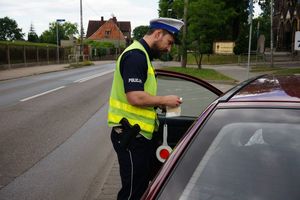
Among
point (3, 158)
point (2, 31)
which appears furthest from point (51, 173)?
point (2, 31)

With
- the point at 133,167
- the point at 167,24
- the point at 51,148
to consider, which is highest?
the point at 167,24

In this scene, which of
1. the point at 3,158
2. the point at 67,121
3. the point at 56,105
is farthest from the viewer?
the point at 56,105

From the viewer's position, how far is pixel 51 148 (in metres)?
7.70

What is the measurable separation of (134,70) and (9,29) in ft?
392

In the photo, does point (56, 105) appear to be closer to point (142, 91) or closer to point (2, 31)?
point (142, 91)

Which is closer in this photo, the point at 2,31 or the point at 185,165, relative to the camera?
the point at 185,165

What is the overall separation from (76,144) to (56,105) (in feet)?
18.0

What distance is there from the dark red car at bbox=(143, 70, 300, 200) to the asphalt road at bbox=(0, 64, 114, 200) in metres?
3.24

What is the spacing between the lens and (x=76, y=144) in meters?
8.05

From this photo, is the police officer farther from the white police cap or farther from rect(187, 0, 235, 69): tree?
rect(187, 0, 235, 69): tree

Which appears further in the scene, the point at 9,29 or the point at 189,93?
the point at 9,29

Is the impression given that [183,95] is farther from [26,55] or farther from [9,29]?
[9,29]

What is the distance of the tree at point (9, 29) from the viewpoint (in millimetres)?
114875

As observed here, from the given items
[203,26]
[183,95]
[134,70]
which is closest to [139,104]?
[134,70]
